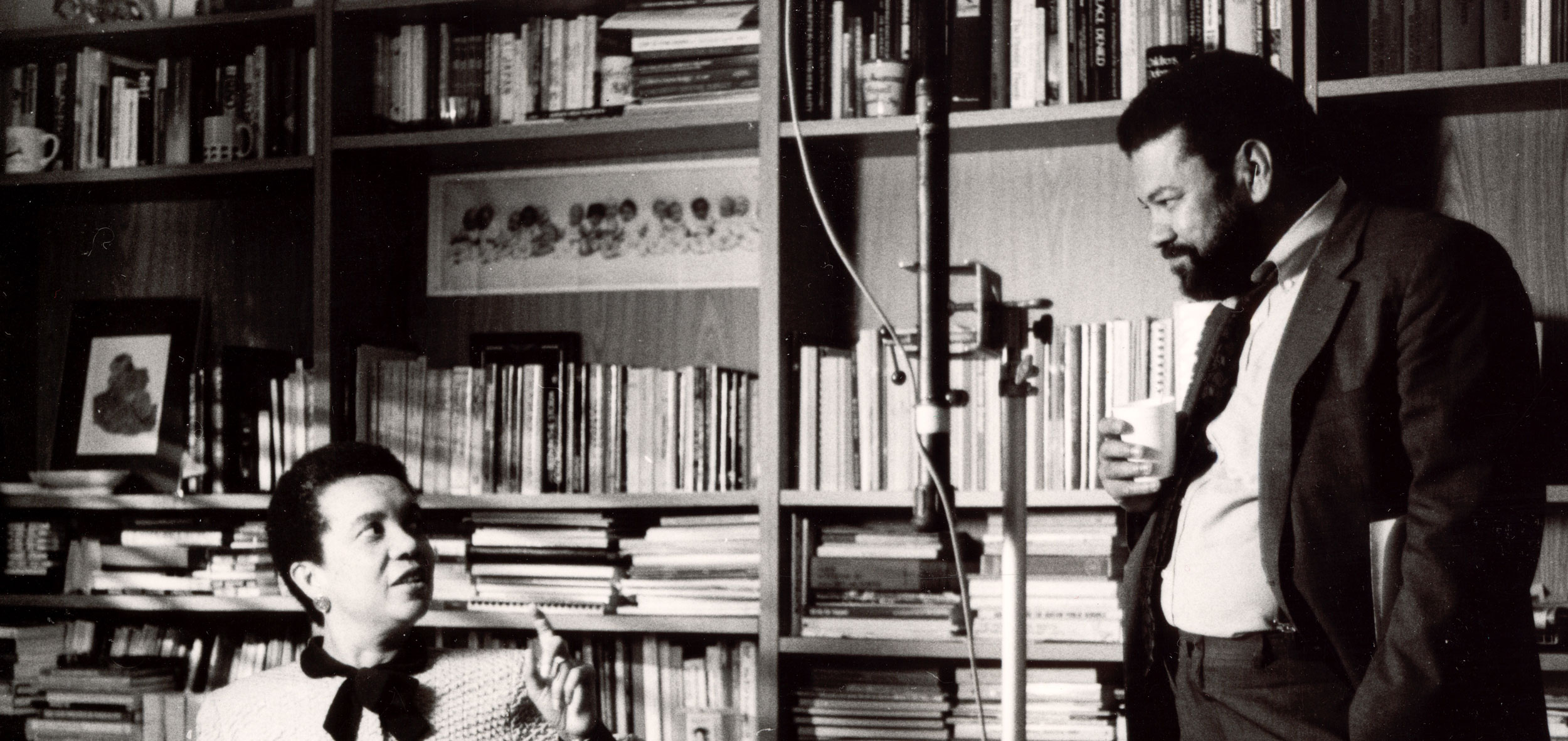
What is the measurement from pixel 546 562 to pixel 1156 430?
1.30 metres

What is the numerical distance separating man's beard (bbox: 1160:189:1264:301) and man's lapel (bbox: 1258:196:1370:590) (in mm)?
144

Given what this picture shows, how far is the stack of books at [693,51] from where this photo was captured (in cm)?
250

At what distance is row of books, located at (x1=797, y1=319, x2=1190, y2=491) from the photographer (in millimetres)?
2320

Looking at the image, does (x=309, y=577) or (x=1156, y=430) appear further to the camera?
(x=309, y=577)

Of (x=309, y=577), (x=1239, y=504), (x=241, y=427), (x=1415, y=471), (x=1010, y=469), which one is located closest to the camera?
(x=1010, y=469)

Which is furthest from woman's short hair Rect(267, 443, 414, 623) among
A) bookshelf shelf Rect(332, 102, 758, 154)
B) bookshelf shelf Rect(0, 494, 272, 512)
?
bookshelf shelf Rect(332, 102, 758, 154)

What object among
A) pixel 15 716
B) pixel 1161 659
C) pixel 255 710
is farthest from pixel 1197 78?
pixel 15 716

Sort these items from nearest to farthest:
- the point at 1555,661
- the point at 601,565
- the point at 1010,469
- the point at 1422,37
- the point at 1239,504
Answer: the point at 1010,469 < the point at 1239,504 < the point at 1555,661 < the point at 1422,37 < the point at 601,565

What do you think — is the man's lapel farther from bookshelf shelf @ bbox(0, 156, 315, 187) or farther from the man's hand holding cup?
bookshelf shelf @ bbox(0, 156, 315, 187)

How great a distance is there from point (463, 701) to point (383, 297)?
1.16 meters

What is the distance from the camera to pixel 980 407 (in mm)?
2395

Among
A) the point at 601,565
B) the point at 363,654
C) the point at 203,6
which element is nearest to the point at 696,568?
the point at 601,565

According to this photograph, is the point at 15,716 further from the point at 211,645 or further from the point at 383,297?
the point at 383,297

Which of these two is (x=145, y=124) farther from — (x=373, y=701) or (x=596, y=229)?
(x=373, y=701)
